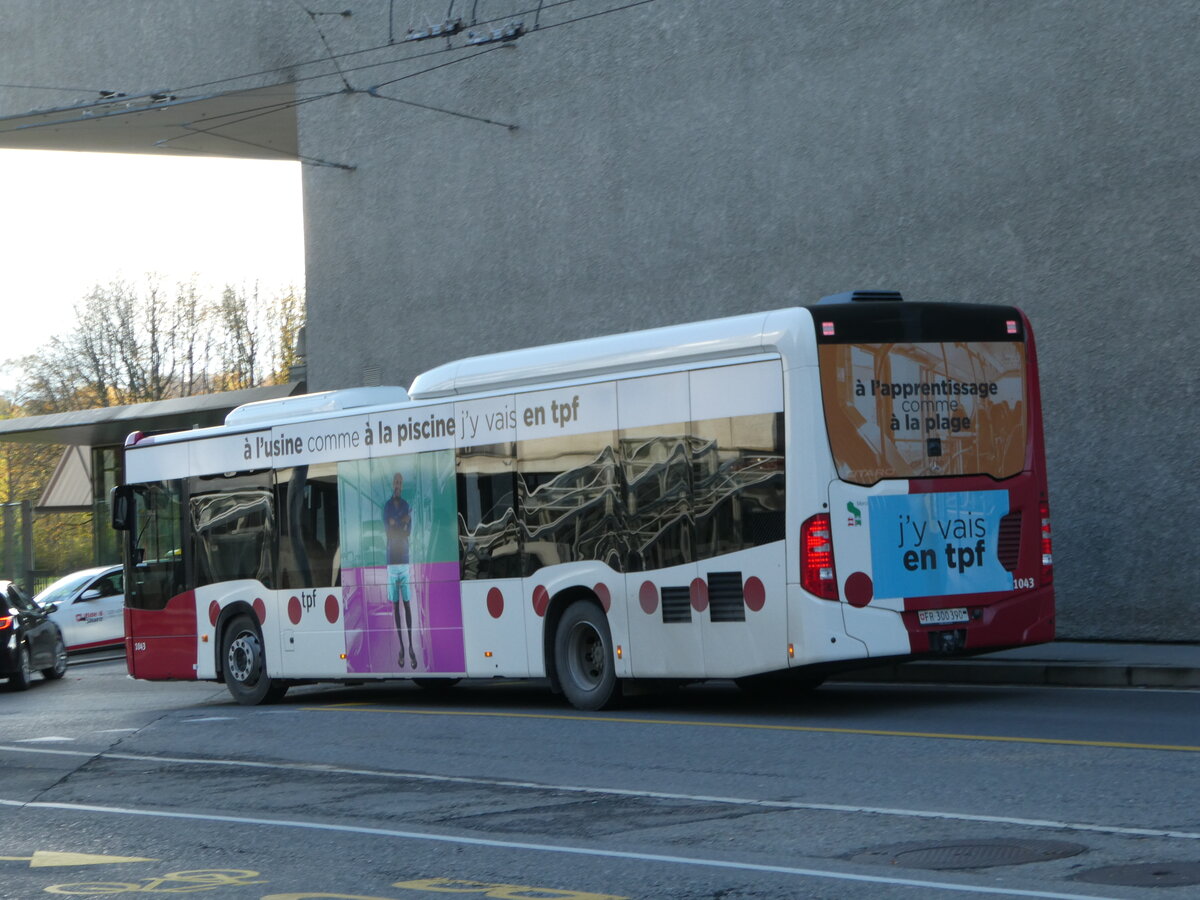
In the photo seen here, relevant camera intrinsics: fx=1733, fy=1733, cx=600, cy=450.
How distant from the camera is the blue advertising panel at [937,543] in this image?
42.2ft

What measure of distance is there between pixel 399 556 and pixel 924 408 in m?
5.64

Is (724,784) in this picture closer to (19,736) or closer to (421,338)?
(19,736)

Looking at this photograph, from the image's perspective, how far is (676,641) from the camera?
45.1 feet

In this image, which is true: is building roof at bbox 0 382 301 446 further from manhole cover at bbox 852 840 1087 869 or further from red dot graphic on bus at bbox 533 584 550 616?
manhole cover at bbox 852 840 1087 869

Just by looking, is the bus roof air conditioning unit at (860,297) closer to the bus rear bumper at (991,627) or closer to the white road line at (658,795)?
the bus rear bumper at (991,627)

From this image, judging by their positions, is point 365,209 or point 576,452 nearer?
point 576,452

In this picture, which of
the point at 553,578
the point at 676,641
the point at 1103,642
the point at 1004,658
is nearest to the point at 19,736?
the point at 553,578

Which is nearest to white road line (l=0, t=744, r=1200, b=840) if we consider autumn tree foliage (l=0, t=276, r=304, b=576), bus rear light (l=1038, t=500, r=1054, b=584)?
bus rear light (l=1038, t=500, r=1054, b=584)

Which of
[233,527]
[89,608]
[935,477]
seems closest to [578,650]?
[935,477]

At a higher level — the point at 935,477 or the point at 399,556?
the point at 935,477

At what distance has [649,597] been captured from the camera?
14.0 m

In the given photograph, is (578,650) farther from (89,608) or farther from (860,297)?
(89,608)

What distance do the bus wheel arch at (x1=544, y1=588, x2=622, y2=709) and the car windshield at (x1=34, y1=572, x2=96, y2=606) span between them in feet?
62.2

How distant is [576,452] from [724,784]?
501 centimetres
